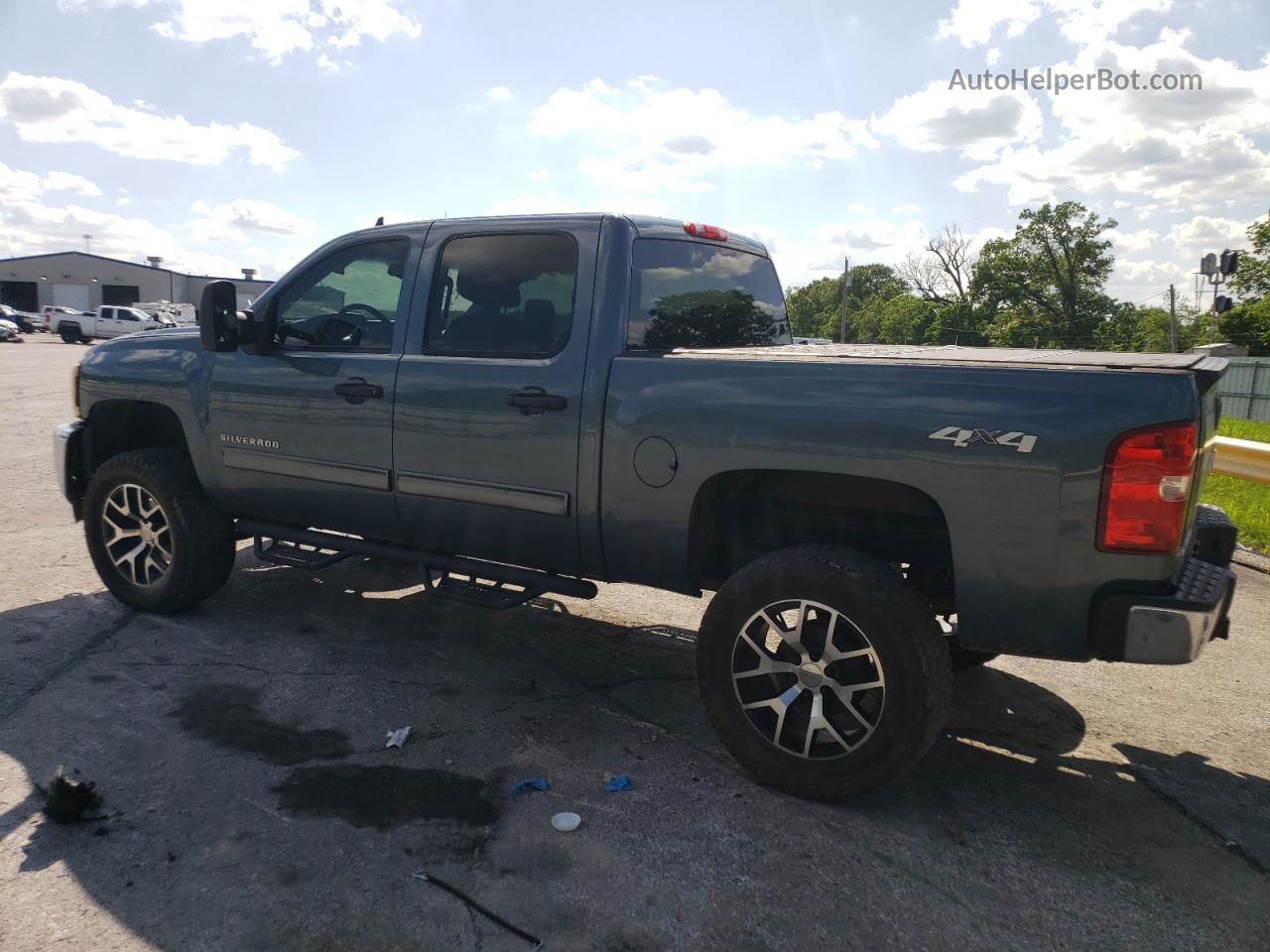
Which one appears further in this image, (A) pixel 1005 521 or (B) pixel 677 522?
(B) pixel 677 522

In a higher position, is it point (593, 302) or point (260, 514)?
point (593, 302)

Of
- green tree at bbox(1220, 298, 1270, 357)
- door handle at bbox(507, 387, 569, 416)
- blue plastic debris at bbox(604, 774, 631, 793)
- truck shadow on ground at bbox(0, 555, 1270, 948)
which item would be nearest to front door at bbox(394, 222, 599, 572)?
door handle at bbox(507, 387, 569, 416)

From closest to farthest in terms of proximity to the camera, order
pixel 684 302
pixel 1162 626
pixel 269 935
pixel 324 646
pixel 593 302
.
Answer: pixel 269 935, pixel 1162 626, pixel 593 302, pixel 684 302, pixel 324 646

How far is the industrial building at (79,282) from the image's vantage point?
232ft

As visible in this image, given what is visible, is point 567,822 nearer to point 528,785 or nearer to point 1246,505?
point 528,785

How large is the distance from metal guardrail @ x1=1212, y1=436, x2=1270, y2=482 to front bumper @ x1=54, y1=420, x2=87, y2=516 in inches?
275

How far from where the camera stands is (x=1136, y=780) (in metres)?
3.46

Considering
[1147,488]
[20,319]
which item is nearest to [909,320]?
[20,319]

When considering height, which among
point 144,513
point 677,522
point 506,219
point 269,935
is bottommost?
point 269,935

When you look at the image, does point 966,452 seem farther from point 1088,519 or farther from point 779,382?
point 779,382

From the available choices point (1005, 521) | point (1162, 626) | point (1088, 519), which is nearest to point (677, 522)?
point (1005, 521)

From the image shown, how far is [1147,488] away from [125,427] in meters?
5.10

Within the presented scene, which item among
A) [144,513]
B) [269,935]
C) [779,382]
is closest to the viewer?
[269,935]

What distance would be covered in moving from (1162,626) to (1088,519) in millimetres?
374
